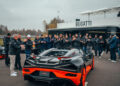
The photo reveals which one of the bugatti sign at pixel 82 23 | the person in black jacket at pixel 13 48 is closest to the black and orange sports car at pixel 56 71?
the person in black jacket at pixel 13 48

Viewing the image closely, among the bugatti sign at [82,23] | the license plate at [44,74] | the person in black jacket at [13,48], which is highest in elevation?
the bugatti sign at [82,23]

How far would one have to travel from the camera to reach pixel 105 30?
13750 mm

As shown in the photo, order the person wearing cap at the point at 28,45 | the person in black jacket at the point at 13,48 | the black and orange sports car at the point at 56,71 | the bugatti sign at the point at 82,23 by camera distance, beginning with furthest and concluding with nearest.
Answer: the bugatti sign at the point at 82,23, the person wearing cap at the point at 28,45, the person in black jacket at the point at 13,48, the black and orange sports car at the point at 56,71

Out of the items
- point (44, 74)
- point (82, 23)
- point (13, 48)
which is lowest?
point (44, 74)

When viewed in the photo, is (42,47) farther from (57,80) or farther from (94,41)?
(57,80)

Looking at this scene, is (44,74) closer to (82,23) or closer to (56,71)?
(56,71)

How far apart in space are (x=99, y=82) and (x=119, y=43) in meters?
5.62

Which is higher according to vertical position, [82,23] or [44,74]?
[82,23]

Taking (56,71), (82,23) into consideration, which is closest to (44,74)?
(56,71)

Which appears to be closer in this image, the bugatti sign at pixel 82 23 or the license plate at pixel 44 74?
the license plate at pixel 44 74

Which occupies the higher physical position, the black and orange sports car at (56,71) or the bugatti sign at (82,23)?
the bugatti sign at (82,23)

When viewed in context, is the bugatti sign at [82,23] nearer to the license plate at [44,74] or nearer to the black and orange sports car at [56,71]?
the black and orange sports car at [56,71]

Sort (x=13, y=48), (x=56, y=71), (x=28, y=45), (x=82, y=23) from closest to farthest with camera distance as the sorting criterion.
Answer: (x=56, y=71)
(x=13, y=48)
(x=28, y=45)
(x=82, y=23)

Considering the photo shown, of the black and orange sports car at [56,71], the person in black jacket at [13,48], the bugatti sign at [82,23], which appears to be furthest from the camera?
the bugatti sign at [82,23]
